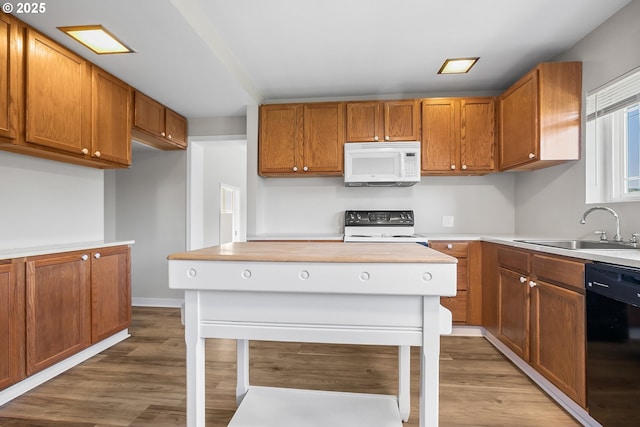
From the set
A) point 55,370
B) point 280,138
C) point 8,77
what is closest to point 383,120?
point 280,138

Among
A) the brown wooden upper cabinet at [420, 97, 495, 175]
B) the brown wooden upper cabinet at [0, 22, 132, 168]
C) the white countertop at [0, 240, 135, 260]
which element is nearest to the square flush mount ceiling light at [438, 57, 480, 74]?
the brown wooden upper cabinet at [420, 97, 495, 175]

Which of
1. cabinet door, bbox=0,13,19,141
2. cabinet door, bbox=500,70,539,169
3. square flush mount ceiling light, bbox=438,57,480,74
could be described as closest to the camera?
cabinet door, bbox=0,13,19,141

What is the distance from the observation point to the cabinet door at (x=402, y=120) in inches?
127

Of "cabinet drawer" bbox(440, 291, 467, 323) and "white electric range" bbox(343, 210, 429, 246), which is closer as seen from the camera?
"cabinet drawer" bbox(440, 291, 467, 323)

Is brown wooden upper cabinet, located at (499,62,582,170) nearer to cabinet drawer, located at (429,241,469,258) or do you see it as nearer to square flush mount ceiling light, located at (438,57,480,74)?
square flush mount ceiling light, located at (438,57,480,74)

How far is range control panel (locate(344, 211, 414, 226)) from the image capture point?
3.49 m

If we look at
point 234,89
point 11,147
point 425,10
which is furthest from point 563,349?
point 11,147

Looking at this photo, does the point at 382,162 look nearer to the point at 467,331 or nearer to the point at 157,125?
the point at 467,331

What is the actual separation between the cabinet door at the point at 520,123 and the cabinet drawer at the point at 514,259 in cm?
80

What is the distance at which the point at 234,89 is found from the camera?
2.99 metres

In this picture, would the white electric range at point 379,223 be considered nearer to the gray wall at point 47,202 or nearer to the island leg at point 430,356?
the island leg at point 430,356

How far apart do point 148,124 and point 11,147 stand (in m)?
1.23

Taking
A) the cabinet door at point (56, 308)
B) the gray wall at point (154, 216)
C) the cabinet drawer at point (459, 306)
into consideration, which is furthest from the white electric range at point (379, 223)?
the cabinet door at point (56, 308)

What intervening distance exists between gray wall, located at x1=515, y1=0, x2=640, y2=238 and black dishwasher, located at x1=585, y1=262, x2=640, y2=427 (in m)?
0.82
